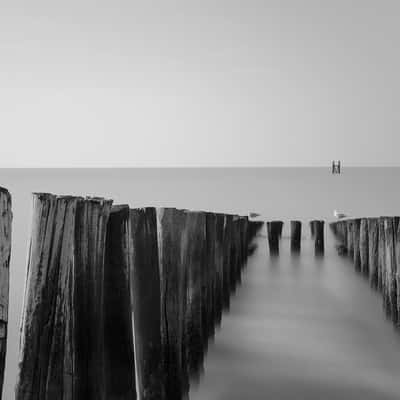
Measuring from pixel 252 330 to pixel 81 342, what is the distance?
3.35m

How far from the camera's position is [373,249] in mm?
6305

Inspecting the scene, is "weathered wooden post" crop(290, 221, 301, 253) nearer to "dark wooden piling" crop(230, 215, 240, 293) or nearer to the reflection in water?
the reflection in water

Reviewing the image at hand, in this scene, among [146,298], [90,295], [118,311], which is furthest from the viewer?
[146,298]

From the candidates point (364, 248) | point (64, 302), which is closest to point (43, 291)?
point (64, 302)

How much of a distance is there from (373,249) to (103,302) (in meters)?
4.81

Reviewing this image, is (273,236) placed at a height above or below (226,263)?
above

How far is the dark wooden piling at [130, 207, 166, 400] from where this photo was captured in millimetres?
2453

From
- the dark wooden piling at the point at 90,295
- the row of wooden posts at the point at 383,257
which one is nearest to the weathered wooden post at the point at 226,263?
the row of wooden posts at the point at 383,257

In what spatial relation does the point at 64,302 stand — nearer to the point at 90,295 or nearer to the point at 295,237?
the point at 90,295

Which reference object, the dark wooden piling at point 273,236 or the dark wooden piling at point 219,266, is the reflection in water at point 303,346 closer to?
the dark wooden piling at point 219,266

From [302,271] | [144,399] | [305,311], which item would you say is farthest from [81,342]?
[302,271]

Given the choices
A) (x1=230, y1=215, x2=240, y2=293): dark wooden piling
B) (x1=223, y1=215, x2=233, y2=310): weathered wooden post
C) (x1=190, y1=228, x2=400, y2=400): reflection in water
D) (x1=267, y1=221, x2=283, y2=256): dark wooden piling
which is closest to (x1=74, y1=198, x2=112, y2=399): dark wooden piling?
(x1=190, y1=228, x2=400, y2=400): reflection in water

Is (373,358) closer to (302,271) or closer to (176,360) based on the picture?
(176,360)

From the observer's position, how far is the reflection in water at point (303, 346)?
3.69 meters
